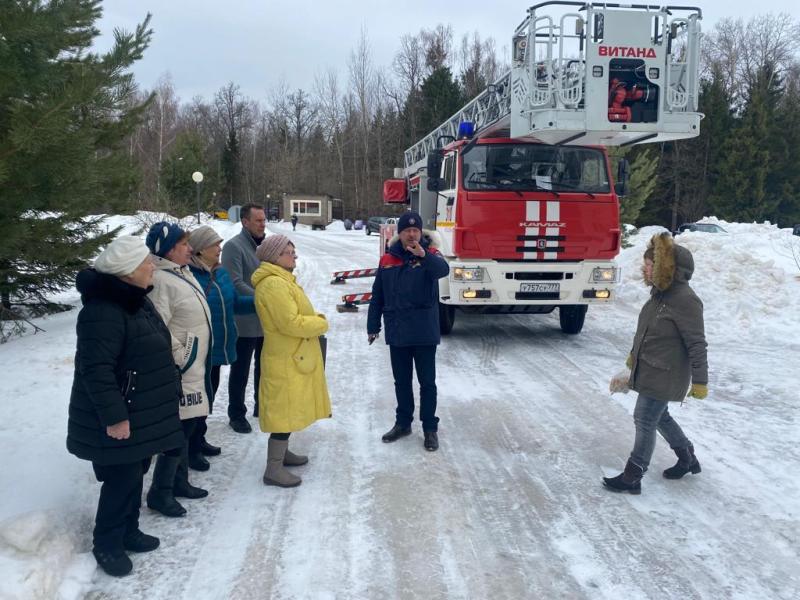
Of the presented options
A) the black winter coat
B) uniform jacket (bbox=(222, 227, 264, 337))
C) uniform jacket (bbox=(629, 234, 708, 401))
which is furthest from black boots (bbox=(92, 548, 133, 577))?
uniform jacket (bbox=(629, 234, 708, 401))

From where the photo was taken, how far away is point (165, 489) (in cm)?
412

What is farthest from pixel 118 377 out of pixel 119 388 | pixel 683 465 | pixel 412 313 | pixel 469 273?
pixel 469 273

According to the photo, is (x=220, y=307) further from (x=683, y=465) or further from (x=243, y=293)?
(x=683, y=465)

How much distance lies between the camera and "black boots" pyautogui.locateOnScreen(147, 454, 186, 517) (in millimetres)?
4102

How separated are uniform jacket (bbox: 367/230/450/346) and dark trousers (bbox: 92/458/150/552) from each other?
7.76 feet

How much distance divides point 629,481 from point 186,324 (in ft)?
10.4

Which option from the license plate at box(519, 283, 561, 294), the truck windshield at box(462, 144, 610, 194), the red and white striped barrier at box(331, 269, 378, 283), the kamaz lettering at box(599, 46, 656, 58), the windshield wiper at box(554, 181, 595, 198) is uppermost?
the kamaz lettering at box(599, 46, 656, 58)

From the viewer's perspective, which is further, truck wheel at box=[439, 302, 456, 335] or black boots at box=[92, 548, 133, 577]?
truck wheel at box=[439, 302, 456, 335]

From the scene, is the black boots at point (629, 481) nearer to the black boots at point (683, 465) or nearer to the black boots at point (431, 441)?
the black boots at point (683, 465)

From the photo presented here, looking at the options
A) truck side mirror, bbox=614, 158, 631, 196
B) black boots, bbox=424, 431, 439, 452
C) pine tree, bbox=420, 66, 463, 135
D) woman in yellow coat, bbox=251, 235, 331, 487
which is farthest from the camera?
pine tree, bbox=420, 66, 463, 135

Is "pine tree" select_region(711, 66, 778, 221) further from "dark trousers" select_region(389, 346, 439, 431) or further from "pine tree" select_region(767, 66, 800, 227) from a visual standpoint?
"dark trousers" select_region(389, 346, 439, 431)

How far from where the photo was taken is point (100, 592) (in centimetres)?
331

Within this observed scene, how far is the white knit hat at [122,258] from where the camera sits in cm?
326

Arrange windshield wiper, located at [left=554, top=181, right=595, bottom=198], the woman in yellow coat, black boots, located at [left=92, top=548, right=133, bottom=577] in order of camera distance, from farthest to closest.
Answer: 1. windshield wiper, located at [left=554, top=181, right=595, bottom=198]
2. the woman in yellow coat
3. black boots, located at [left=92, top=548, right=133, bottom=577]
